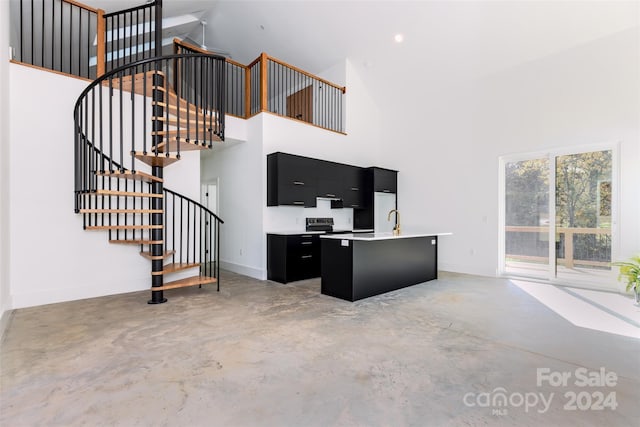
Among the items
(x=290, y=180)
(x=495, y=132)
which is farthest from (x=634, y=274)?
(x=290, y=180)

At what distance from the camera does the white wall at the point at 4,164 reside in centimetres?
314

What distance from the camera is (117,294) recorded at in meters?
4.21

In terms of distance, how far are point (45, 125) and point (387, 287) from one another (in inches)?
194

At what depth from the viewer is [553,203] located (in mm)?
4973

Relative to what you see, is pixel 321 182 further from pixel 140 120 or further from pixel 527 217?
pixel 527 217

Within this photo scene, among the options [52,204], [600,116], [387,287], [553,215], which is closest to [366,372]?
[387,287]

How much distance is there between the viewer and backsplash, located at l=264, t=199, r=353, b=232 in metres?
5.49

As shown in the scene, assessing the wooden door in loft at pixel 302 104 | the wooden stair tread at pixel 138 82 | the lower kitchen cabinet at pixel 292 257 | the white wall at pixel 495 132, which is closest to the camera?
the wooden stair tread at pixel 138 82

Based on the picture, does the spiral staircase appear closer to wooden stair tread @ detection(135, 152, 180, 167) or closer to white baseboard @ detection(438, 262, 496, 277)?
wooden stair tread @ detection(135, 152, 180, 167)

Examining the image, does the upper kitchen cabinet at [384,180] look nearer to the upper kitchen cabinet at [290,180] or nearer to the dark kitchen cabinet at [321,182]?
the dark kitchen cabinet at [321,182]

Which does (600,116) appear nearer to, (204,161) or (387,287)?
(387,287)

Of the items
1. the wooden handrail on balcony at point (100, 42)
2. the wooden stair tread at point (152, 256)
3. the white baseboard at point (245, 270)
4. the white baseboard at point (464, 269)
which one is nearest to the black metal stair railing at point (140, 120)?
the wooden handrail on balcony at point (100, 42)

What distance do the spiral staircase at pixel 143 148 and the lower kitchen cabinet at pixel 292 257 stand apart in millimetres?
1118

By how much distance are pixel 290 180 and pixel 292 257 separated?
1.33 meters
